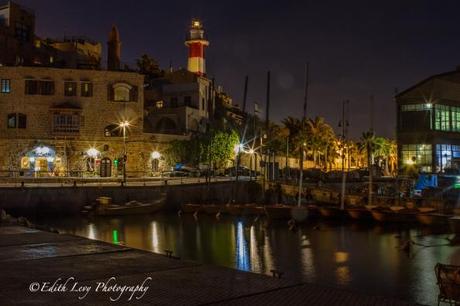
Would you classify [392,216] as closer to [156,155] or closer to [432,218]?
[432,218]

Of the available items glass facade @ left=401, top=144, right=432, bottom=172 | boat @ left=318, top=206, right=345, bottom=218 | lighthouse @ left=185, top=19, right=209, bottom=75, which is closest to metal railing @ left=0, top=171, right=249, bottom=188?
boat @ left=318, top=206, right=345, bottom=218

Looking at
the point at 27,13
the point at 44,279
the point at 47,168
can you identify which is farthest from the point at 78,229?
the point at 27,13

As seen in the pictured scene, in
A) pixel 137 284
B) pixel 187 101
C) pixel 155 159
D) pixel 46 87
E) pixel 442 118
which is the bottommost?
pixel 137 284

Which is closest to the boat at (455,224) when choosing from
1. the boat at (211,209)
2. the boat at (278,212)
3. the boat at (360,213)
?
the boat at (360,213)

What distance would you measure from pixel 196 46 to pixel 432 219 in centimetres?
6953

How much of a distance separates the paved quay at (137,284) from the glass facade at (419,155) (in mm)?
52719

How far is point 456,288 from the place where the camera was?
1274 cm

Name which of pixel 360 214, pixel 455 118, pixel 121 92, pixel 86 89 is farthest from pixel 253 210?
pixel 455 118

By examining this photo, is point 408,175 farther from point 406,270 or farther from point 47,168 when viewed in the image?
point 47,168

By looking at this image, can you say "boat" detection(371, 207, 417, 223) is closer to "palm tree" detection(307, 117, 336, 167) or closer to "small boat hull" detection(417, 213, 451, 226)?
"small boat hull" detection(417, 213, 451, 226)

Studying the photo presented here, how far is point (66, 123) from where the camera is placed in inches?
2581

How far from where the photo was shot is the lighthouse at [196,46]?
10300 centimetres

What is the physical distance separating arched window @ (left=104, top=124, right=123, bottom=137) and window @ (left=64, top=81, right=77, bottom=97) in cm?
571

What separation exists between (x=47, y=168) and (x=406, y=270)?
4707 centimetres
